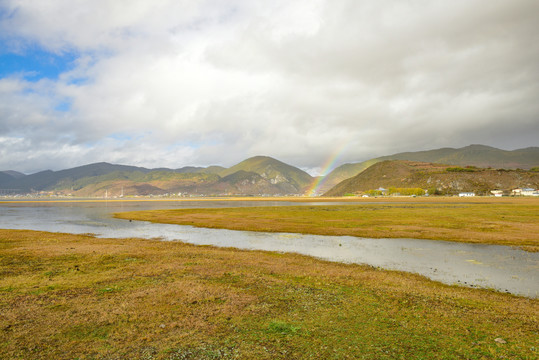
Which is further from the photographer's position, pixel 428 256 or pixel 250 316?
pixel 428 256

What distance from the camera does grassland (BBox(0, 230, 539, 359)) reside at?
10766 mm

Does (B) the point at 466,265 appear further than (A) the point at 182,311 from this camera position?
Yes

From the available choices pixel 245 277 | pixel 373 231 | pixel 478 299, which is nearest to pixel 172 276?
pixel 245 277

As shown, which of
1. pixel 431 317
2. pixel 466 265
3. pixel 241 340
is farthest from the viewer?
pixel 466 265

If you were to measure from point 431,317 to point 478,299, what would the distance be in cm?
572

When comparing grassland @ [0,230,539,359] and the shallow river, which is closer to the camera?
grassland @ [0,230,539,359]

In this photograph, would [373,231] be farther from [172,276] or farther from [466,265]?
[172,276]

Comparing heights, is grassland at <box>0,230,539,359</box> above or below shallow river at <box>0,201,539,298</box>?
above

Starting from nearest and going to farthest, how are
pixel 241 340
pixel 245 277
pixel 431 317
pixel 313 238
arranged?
pixel 241 340
pixel 431 317
pixel 245 277
pixel 313 238

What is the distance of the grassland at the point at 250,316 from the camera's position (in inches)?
424

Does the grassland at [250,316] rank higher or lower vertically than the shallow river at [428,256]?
higher

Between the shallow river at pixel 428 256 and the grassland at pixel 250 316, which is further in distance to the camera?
the shallow river at pixel 428 256

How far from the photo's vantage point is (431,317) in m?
14.1

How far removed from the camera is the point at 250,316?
552 inches
